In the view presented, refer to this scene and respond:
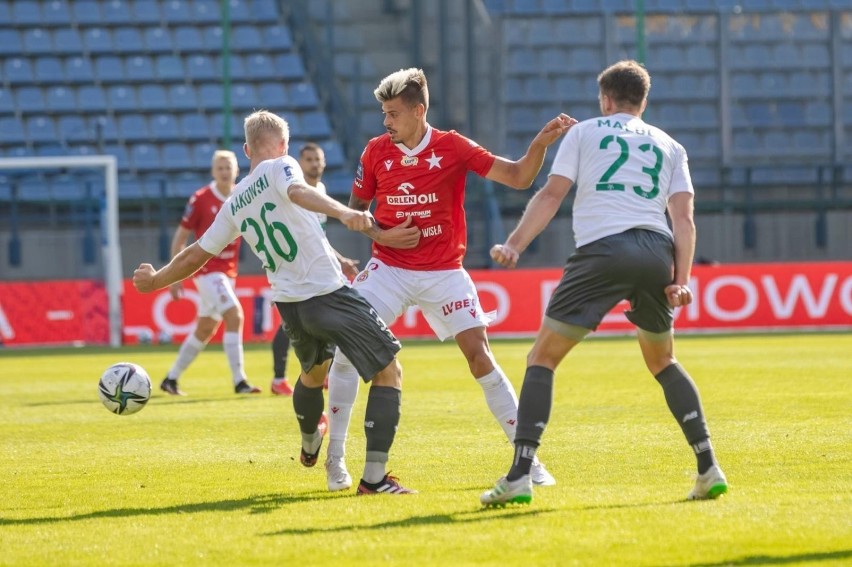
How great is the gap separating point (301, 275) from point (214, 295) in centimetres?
691

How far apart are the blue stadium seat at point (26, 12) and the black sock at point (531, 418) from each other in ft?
82.2

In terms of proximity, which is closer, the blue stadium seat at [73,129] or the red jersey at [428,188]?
the red jersey at [428,188]

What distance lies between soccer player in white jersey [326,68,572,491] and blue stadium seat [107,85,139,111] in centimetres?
2185

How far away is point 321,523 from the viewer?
245 inches

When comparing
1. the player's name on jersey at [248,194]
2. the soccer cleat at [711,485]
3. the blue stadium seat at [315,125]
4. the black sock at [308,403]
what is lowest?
the soccer cleat at [711,485]

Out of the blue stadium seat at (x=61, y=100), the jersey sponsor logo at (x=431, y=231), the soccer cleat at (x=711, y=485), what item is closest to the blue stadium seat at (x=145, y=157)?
the blue stadium seat at (x=61, y=100)

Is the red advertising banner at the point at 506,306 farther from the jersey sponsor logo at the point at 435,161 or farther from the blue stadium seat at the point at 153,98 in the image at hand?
the jersey sponsor logo at the point at 435,161

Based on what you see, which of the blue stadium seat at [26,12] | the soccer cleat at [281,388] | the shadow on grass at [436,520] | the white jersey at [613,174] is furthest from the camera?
the blue stadium seat at [26,12]

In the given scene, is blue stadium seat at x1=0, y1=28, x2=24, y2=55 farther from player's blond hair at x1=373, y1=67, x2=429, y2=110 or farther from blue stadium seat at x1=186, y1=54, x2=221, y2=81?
player's blond hair at x1=373, y1=67, x2=429, y2=110

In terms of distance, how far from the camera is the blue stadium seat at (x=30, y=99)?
1109 inches

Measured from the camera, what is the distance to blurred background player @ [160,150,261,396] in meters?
13.7

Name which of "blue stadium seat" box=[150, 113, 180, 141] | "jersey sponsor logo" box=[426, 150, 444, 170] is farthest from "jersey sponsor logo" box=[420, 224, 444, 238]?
"blue stadium seat" box=[150, 113, 180, 141]

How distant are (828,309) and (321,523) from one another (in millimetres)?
19611

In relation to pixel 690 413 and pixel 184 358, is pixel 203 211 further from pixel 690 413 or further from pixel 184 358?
pixel 690 413
